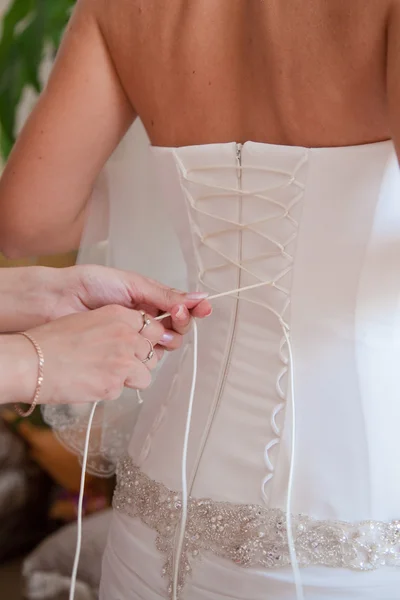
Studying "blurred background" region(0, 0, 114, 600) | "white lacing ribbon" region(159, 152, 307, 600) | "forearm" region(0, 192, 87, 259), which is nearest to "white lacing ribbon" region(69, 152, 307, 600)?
"white lacing ribbon" region(159, 152, 307, 600)

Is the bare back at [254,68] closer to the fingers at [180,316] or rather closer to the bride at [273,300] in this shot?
the bride at [273,300]

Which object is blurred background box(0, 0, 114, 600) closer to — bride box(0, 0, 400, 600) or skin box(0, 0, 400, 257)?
skin box(0, 0, 400, 257)

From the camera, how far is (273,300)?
0.84 metres

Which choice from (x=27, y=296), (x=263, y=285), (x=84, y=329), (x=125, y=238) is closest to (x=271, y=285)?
(x=263, y=285)

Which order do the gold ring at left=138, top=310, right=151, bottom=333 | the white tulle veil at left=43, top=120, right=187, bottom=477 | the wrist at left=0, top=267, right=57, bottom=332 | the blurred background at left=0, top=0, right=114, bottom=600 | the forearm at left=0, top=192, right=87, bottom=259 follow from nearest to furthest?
the gold ring at left=138, top=310, right=151, bottom=333
the wrist at left=0, top=267, right=57, bottom=332
the forearm at left=0, top=192, right=87, bottom=259
the white tulle veil at left=43, top=120, right=187, bottom=477
the blurred background at left=0, top=0, right=114, bottom=600

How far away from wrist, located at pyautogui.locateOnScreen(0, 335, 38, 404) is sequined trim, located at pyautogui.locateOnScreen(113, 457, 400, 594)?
0.75 feet

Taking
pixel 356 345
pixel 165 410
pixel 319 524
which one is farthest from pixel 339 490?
pixel 165 410

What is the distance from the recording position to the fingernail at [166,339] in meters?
0.88

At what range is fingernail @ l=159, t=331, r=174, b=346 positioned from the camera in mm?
882

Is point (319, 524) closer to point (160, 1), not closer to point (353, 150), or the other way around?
point (353, 150)

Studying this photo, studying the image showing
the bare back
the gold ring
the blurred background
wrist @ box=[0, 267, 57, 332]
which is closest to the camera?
the bare back

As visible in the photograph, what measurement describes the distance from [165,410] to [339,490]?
269 millimetres

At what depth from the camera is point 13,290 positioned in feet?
3.20

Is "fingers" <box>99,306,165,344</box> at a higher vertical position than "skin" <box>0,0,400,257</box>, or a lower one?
lower
